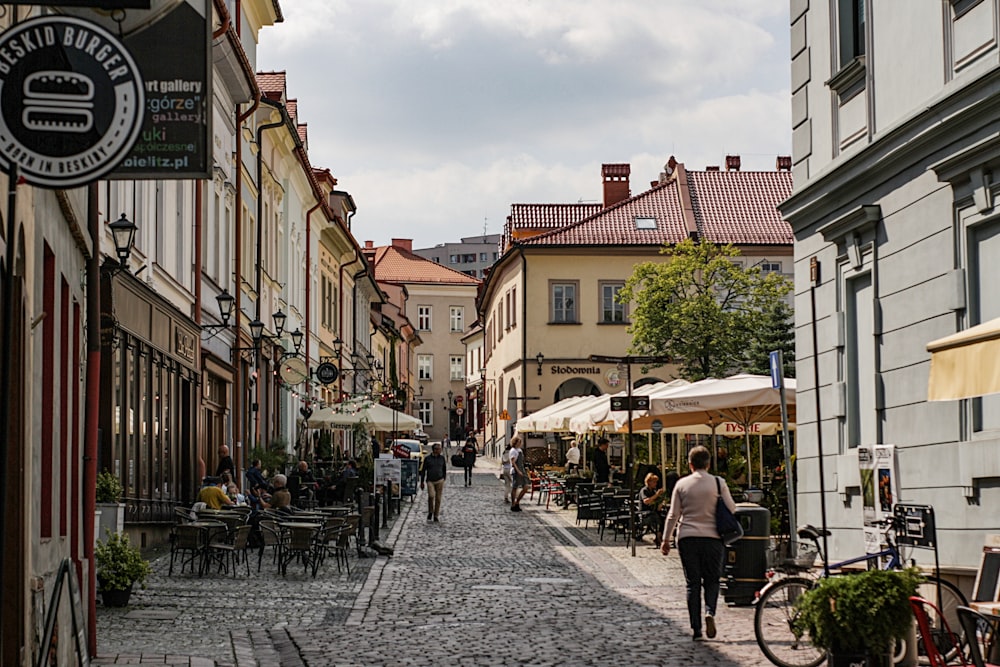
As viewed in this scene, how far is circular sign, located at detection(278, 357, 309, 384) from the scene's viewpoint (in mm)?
34625

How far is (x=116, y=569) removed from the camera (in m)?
14.5

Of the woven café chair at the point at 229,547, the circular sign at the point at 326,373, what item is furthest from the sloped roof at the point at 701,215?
the woven café chair at the point at 229,547

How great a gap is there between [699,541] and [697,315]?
34.0 meters

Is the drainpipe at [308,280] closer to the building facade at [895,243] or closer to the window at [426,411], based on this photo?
the building facade at [895,243]

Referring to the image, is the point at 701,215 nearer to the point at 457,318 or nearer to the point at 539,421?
the point at 539,421

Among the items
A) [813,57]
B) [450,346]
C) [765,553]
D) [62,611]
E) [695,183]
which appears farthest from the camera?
[450,346]

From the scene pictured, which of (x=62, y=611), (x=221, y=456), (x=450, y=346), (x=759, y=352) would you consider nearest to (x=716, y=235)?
(x=759, y=352)

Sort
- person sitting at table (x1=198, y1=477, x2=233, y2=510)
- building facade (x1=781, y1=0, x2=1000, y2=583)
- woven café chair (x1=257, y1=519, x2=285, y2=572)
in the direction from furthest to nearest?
person sitting at table (x1=198, y1=477, x2=233, y2=510), woven café chair (x1=257, y1=519, x2=285, y2=572), building facade (x1=781, y1=0, x2=1000, y2=583)

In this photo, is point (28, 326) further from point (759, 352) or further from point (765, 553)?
point (759, 352)

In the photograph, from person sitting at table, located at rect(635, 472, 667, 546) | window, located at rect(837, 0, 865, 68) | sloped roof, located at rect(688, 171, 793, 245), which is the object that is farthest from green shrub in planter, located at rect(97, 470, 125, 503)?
sloped roof, located at rect(688, 171, 793, 245)

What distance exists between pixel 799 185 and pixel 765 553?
4.25 metres

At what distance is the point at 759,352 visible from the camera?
47.7m

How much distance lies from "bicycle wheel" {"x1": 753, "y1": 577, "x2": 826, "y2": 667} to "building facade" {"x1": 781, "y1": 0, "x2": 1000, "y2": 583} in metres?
1.80

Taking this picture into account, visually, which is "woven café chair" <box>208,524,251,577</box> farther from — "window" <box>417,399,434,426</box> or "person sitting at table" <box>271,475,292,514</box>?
"window" <box>417,399,434,426</box>
